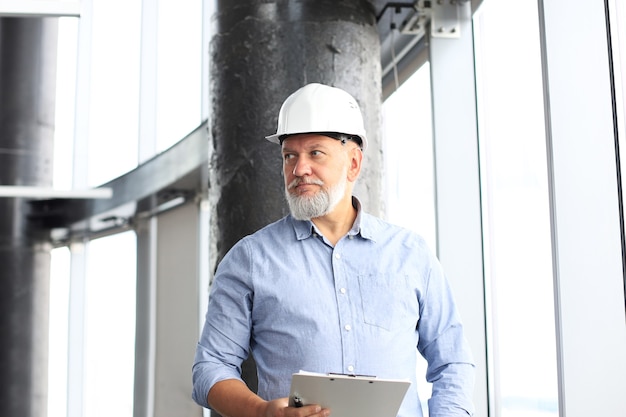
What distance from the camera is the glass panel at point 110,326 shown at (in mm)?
5504

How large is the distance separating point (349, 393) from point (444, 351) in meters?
0.44

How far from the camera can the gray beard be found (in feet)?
7.46

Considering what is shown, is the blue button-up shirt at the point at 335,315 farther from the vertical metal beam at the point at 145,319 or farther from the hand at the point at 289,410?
the vertical metal beam at the point at 145,319

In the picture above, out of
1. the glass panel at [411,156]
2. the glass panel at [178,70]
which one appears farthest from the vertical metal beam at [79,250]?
the glass panel at [411,156]

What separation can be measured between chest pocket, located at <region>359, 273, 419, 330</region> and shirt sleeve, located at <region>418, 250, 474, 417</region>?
2.2 inches

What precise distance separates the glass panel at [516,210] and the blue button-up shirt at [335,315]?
42.0 inches

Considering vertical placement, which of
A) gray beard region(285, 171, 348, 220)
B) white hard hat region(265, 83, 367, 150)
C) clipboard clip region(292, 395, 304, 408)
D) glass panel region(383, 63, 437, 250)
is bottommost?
clipboard clip region(292, 395, 304, 408)

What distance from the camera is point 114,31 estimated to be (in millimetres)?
5289

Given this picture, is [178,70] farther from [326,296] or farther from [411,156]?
[326,296]

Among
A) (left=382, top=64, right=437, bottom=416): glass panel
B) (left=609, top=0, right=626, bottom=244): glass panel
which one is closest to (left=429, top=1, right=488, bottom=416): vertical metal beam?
(left=382, top=64, right=437, bottom=416): glass panel

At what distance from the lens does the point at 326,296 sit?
2236 mm

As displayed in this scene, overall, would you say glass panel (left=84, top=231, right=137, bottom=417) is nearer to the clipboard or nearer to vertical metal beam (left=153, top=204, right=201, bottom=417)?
vertical metal beam (left=153, top=204, right=201, bottom=417)

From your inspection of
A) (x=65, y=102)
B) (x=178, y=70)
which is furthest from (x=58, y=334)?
(x=178, y=70)

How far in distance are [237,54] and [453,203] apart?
1.31 m
